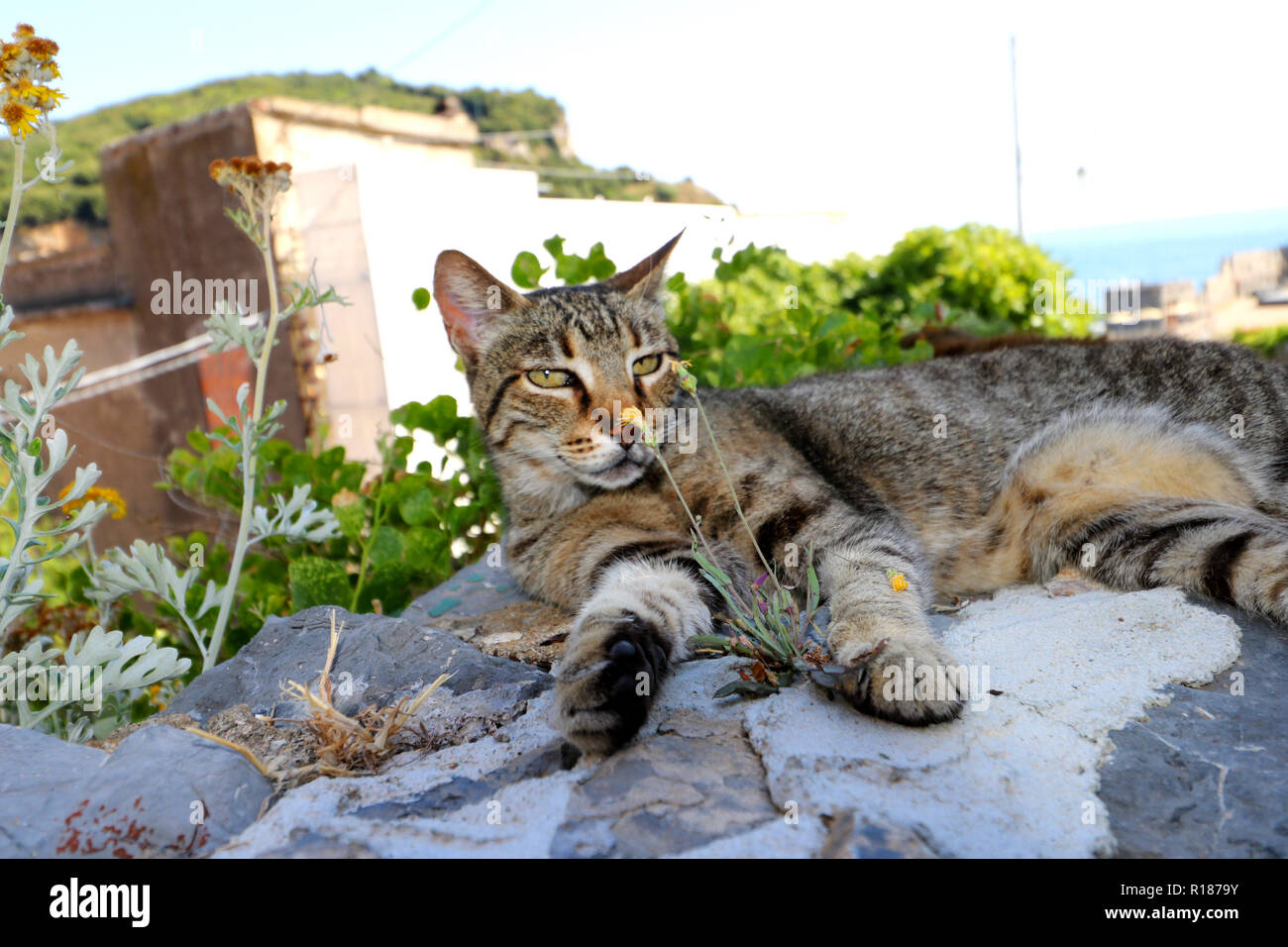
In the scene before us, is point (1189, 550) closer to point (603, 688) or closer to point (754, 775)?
point (754, 775)

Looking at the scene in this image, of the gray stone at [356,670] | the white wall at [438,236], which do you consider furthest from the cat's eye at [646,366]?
the white wall at [438,236]

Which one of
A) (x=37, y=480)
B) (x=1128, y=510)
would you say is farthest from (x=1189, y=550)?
(x=37, y=480)

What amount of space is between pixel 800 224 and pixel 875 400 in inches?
310

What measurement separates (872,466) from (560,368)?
1138 millimetres

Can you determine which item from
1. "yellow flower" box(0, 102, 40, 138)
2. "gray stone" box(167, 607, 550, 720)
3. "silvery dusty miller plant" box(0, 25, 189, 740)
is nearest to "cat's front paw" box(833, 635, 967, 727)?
"gray stone" box(167, 607, 550, 720)

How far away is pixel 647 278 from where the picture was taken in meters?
3.19

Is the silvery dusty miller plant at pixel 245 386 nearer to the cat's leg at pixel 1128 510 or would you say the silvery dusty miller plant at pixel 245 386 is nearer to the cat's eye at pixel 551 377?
the cat's eye at pixel 551 377

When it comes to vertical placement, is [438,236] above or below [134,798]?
above

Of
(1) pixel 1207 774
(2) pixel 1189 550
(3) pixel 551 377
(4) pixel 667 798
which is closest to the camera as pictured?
(4) pixel 667 798

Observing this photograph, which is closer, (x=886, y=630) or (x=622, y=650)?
(x=622, y=650)

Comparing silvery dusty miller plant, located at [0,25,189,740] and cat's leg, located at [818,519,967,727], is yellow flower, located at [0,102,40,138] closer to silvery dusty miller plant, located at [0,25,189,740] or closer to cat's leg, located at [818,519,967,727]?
silvery dusty miller plant, located at [0,25,189,740]

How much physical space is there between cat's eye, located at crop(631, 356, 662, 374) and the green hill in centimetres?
921

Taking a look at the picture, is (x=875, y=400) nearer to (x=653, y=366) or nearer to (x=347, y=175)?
(x=653, y=366)

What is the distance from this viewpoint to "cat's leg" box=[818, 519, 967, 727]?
1758 millimetres
